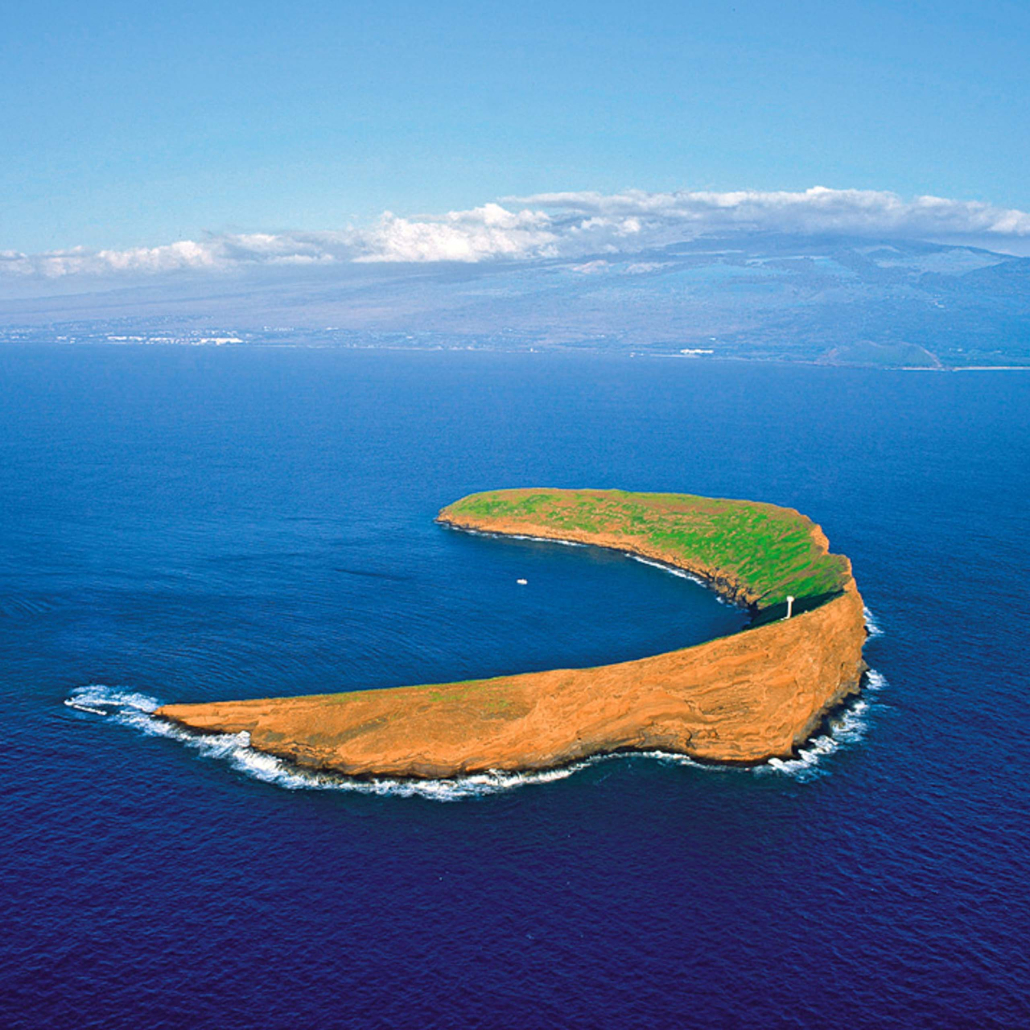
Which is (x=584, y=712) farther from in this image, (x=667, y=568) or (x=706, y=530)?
(x=706, y=530)

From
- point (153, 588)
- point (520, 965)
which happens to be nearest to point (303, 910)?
point (520, 965)

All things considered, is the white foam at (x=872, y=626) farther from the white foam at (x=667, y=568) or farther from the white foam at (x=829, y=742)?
the white foam at (x=667, y=568)

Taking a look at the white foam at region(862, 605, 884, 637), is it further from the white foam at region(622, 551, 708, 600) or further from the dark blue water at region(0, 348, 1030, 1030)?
the white foam at region(622, 551, 708, 600)

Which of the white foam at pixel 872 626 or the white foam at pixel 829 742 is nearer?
the white foam at pixel 829 742

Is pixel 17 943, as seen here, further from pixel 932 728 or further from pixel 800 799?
pixel 932 728

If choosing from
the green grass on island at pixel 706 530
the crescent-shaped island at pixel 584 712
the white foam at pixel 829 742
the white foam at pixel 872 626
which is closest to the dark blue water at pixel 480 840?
the white foam at pixel 829 742

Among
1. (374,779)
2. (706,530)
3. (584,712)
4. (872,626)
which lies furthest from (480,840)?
(706,530)
